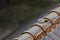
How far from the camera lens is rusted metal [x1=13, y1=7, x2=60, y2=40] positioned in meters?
2.79

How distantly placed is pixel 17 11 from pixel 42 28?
38.5 ft

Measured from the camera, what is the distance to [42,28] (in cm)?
305

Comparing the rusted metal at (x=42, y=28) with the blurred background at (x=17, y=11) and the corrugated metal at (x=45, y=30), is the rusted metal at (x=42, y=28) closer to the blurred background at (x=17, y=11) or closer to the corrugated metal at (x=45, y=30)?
the corrugated metal at (x=45, y=30)

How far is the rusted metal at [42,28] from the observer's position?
279 centimetres

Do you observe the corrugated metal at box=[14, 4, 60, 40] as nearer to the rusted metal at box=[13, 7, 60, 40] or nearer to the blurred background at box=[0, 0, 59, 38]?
the rusted metal at box=[13, 7, 60, 40]

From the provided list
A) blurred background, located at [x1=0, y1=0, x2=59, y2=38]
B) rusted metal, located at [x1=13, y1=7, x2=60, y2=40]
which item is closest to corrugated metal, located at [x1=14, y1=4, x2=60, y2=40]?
rusted metal, located at [x1=13, y1=7, x2=60, y2=40]

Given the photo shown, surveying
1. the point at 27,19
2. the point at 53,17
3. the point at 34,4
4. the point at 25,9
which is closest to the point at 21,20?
the point at 27,19

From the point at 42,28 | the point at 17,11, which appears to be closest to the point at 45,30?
the point at 42,28

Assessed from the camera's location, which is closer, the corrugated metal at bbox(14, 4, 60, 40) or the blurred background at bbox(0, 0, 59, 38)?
the corrugated metal at bbox(14, 4, 60, 40)

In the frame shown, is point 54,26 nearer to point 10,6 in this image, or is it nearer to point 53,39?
point 53,39

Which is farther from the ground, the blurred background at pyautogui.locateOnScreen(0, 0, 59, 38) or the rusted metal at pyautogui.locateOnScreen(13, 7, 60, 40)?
the blurred background at pyautogui.locateOnScreen(0, 0, 59, 38)

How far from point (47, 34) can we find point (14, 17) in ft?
34.3

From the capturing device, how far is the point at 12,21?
41.9 ft

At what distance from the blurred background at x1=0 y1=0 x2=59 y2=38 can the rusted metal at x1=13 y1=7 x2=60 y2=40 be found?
23.1 feet
